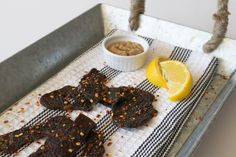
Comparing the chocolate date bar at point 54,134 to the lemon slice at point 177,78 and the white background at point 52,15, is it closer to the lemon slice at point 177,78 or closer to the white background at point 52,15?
the lemon slice at point 177,78

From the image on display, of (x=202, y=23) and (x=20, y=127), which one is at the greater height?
(x=20, y=127)

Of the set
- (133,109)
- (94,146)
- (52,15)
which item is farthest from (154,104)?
(52,15)

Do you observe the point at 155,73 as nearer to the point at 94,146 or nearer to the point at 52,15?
the point at 94,146

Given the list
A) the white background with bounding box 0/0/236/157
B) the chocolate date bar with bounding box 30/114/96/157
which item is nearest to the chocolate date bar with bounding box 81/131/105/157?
the chocolate date bar with bounding box 30/114/96/157

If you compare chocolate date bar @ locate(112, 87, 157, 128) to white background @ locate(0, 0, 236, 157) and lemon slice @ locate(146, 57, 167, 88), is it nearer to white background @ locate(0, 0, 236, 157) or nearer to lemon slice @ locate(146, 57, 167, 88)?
lemon slice @ locate(146, 57, 167, 88)

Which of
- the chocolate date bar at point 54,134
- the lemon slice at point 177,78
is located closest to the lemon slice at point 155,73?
the lemon slice at point 177,78

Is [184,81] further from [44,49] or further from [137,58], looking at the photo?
[44,49]

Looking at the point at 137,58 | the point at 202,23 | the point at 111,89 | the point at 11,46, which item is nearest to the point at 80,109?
the point at 111,89
